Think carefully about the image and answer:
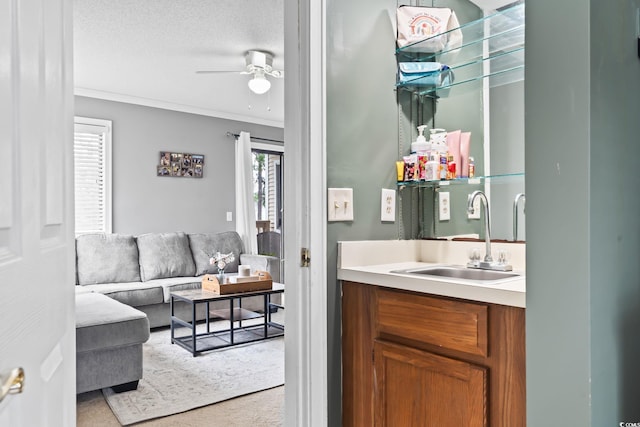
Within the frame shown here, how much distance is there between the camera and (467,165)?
6.09 ft

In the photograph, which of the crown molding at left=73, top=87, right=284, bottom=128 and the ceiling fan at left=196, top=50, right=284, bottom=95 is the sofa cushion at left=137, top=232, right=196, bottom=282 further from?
the ceiling fan at left=196, top=50, right=284, bottom=95

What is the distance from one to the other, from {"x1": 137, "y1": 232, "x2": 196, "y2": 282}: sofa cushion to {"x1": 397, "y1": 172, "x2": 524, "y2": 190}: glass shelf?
11.3ft

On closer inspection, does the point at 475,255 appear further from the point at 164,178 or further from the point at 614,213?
the point at 164,178

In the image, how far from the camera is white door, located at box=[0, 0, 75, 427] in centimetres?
64

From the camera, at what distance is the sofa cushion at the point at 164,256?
15.0 feet

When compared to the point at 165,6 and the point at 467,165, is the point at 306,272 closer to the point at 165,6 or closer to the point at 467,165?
the point at 467,165

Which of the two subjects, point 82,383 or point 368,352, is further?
point 82,383

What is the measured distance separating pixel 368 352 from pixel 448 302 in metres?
0.39

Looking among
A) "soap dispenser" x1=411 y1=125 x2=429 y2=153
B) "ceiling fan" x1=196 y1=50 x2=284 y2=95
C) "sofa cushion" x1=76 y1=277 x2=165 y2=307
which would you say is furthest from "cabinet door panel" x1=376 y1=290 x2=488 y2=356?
"sofa cushion" x1=76 y1=277 x2=165 y2=307

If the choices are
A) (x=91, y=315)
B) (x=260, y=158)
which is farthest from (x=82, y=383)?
(x=260, y=158)

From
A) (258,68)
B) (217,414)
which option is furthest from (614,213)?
(258,68)

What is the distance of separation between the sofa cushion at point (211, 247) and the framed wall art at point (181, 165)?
2.52 ft

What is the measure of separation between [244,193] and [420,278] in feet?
14.9

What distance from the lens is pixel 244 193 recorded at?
572 centimetres
